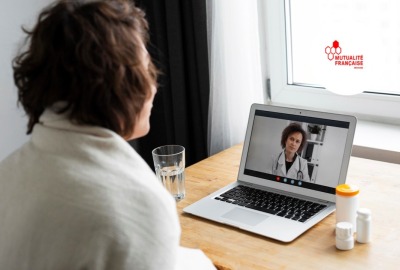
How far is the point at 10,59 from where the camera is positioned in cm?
231

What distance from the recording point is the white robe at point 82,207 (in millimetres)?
964

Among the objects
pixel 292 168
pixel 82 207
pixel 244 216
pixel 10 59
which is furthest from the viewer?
pixel 10 59

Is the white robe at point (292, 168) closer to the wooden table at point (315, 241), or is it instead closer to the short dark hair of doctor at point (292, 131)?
the short dark hair of doctor at point (292, 131)

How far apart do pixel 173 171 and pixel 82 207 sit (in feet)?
2.54

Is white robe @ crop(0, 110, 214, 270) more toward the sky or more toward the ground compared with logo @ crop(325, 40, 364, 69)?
more toward the ground

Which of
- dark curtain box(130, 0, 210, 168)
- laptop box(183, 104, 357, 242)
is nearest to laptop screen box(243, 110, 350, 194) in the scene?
laptop box(183, 104, 357, 242)

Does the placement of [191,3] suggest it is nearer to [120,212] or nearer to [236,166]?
[236,166]

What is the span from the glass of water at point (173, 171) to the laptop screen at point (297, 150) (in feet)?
0.58

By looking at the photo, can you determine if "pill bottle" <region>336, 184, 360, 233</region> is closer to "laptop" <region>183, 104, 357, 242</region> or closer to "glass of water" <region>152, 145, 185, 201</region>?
"laptop" <region>183, 104, 357, 242</region>

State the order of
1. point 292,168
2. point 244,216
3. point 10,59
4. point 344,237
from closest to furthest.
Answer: point 344,237, point 244,216, point 292,168, point 10,59

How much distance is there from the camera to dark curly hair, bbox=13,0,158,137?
102 cm

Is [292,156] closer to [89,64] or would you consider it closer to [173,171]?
[173,171]

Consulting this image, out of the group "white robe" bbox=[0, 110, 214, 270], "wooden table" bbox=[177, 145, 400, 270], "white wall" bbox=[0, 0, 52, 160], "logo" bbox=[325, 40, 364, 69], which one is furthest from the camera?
"white wall" bbox=[0, 0, 52, 160]

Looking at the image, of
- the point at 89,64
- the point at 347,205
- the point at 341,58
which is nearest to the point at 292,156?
the point at 347,205
